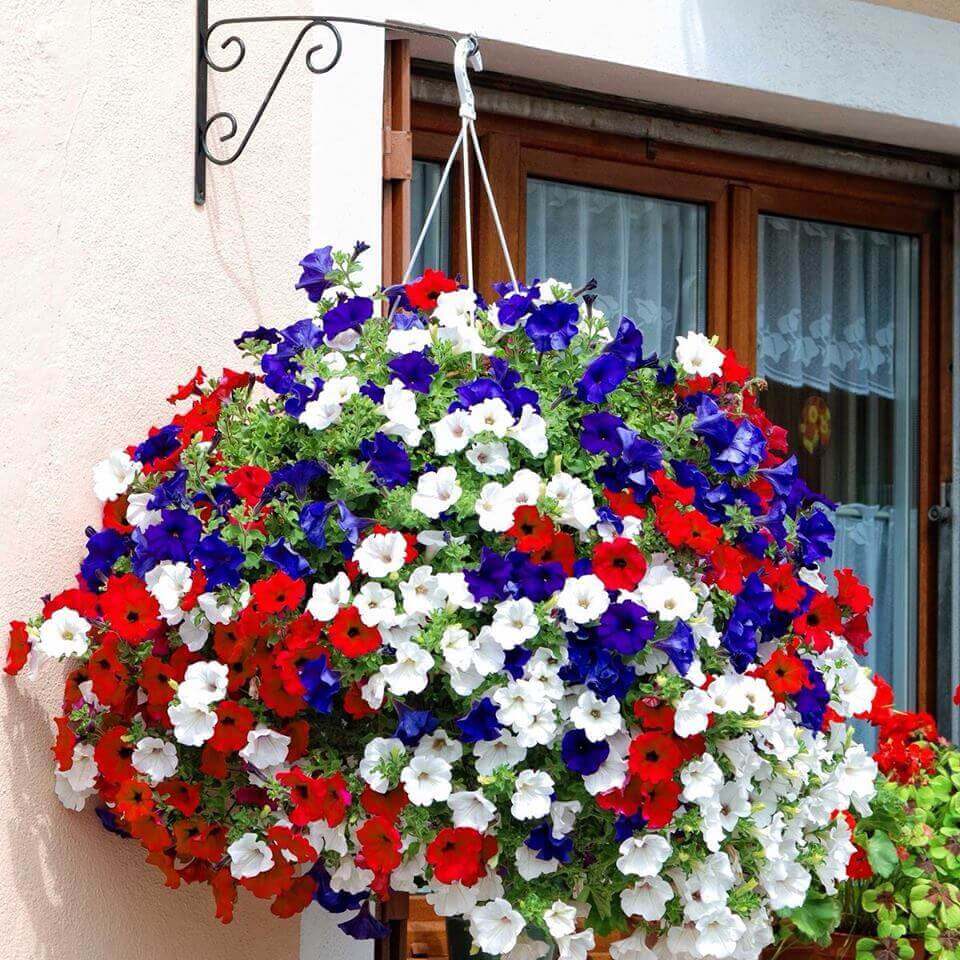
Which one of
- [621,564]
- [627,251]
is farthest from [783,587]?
[627,251]

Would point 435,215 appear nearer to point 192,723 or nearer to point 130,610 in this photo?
point 130,610

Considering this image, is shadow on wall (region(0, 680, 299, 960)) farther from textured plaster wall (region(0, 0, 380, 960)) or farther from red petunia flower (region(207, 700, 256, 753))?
red petunia flower (region(207, 700, 256, 753))

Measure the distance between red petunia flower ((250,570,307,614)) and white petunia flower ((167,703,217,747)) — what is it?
157mm

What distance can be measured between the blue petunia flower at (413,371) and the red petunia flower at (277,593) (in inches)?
12.9

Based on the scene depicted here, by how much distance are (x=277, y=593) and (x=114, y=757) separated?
36 centimetres

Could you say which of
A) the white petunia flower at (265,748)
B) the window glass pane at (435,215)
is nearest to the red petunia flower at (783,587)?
the white petunia flower at (265,748)

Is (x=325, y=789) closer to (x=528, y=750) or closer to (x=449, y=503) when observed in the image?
(x=528, y=750)

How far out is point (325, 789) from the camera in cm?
199

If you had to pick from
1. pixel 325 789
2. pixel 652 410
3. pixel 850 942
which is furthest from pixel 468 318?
pixel 850 942

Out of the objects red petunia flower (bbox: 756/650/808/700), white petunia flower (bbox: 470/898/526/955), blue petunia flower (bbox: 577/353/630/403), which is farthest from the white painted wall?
red petunia flower (bbox: 756/650/808/700)

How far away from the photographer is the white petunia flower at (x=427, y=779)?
6.46 feet

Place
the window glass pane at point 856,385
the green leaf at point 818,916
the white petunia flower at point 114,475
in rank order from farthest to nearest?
the window glass pane at point 856,385
the green leaf at point 818,916
the white petunia flower at point 114,475

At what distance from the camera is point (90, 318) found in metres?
2.39

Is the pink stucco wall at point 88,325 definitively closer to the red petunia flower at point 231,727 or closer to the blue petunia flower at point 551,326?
the red petunia flower at point 231,727
